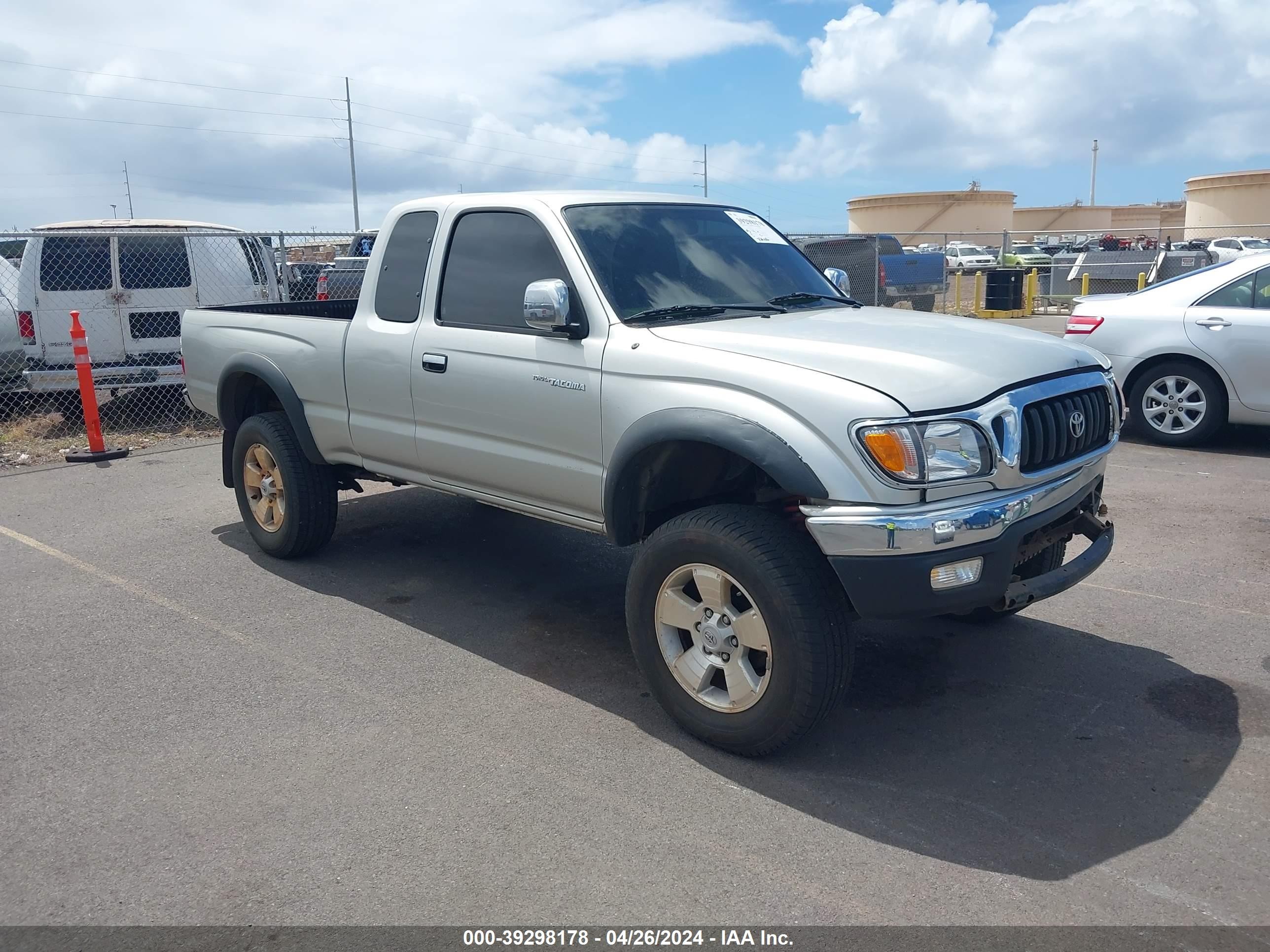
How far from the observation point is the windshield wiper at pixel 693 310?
443 cm

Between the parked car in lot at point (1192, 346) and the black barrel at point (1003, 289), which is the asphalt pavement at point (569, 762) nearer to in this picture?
the parked car in lot at point (1192, 346)

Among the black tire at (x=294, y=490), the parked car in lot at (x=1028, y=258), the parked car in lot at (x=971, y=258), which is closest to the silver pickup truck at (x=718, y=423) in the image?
the black tire at (x=294, y=490)

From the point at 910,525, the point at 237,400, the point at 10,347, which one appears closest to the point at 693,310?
the point at 910,525

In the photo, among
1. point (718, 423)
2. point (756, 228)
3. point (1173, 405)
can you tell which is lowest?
point (1173, 405)

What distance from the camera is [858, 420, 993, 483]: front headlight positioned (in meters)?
3.47

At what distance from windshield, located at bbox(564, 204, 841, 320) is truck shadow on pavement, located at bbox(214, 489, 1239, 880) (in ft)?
5.49

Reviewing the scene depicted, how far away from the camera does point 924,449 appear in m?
3.48

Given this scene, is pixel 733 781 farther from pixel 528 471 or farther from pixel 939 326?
pixel 939 326

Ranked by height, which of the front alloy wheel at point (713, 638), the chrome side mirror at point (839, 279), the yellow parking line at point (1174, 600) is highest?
the chrome side mirror at point (839, 279)

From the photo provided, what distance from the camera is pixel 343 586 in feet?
19.5

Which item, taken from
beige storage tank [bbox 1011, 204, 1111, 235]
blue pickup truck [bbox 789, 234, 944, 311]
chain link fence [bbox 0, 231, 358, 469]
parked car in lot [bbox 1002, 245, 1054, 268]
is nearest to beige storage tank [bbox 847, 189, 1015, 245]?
beige storage tank [bbox 1011, 204, 1111, 235]

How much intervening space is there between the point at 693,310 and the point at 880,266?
14.6 m

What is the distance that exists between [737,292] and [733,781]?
2.16 meters

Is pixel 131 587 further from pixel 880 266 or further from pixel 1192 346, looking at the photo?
pixel 880 266
